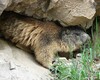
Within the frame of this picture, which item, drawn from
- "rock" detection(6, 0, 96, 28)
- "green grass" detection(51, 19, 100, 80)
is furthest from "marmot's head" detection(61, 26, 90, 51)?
"green grass" detection(51, 19, 100, 80)

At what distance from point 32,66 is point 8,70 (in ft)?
1.11

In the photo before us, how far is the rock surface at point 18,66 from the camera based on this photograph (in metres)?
3.12

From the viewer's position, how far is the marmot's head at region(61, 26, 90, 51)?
3.80 m

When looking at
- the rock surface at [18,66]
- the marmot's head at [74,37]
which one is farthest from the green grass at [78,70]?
the marmot's head at [74,37]

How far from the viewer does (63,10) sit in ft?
12.1

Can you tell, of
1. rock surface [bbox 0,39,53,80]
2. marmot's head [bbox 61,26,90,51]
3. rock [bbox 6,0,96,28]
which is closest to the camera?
rock surface [bbox 0,39,53,80]

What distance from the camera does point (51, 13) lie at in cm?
369

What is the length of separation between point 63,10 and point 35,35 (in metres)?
0.43

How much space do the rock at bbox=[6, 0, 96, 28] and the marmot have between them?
11 centimetres

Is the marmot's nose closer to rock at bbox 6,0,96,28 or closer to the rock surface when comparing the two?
rock at bbox 6,0,96,28

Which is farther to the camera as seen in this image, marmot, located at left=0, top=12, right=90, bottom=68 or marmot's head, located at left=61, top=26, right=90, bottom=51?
marmot's head, located at left=61, top=26, right=90, bottom=51

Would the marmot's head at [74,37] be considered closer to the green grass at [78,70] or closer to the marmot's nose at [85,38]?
the marmot's nose at [85,38]

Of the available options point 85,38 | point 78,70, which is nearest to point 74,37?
point 85,38

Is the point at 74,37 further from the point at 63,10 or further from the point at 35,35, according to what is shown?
the point at 35,35
